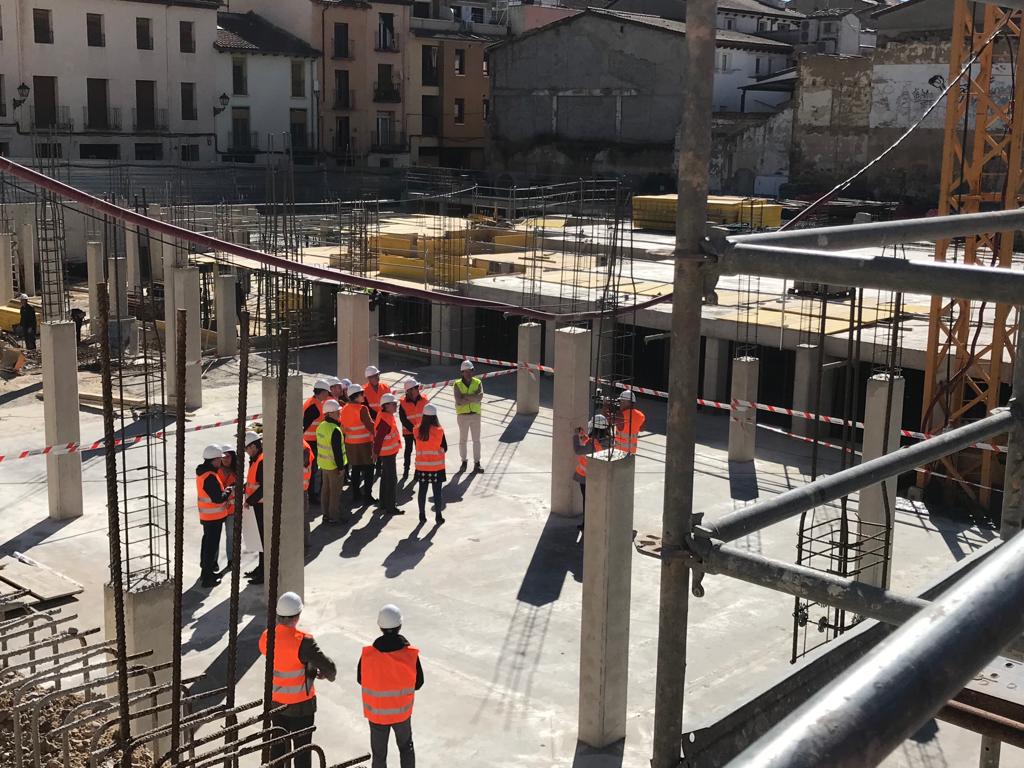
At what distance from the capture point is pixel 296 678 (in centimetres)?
809

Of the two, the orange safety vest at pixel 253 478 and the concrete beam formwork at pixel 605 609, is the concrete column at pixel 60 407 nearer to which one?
the orange safety vest at pixel 253 478

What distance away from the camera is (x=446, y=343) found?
74.9 ft

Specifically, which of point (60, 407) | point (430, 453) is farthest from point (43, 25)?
point (430, 453)

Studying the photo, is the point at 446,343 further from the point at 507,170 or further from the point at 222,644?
the point at 507,170

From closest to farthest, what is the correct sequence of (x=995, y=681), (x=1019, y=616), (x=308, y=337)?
(x=1019, y=616)
(x=995, y=681)
(x=308, y=337)

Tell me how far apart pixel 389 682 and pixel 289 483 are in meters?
3.43

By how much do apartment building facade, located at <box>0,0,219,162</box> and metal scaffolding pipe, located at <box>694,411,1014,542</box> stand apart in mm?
40816

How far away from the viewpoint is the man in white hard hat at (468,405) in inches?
617

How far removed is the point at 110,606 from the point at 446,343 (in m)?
14.3

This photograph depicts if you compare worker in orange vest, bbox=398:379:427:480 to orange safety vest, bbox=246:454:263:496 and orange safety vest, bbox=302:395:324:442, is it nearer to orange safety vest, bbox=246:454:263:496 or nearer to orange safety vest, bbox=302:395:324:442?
orange safety vest, bbox=302:395:324:442

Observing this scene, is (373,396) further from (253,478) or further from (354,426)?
(253,478)

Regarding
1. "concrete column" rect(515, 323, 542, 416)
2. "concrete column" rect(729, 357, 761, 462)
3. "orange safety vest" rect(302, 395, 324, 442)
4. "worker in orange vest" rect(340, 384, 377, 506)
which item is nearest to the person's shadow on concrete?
"worker in orange vest" rect(340, 384, 377, 506)

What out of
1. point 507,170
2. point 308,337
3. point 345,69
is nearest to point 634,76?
point 507,170

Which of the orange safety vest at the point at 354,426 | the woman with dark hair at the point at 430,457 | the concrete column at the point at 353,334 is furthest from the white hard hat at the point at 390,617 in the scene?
the concrete column at the point at 353,334
